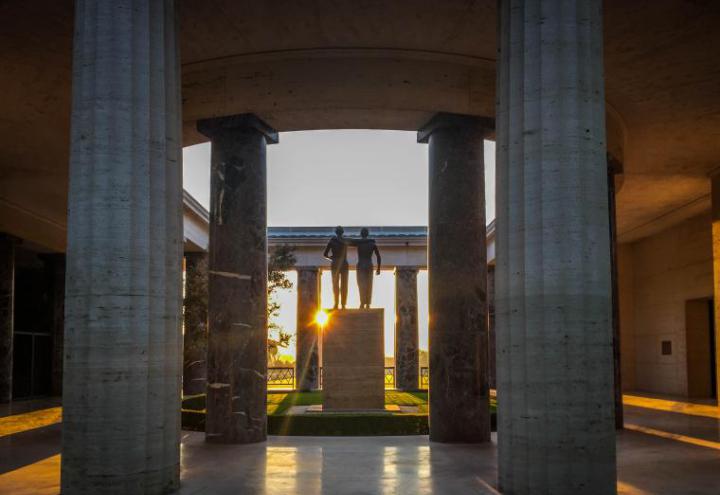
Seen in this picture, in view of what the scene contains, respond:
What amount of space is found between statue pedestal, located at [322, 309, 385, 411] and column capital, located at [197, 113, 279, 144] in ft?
19.4

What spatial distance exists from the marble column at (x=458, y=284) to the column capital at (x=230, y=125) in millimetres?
3229

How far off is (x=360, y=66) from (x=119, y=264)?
613 cm

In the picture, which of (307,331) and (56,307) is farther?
(307,331)

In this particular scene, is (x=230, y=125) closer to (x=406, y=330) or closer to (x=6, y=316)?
(x=6, y=316)

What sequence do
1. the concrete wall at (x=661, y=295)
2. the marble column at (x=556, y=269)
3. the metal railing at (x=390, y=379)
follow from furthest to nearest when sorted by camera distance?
the metal railing at (x=390, y=379)
the concrete wall at (x=661, y=295)
the marble column at (x=556, y=269)

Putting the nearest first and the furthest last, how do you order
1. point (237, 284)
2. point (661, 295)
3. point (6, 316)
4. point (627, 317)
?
1. point (237, 284)
2. point (6, 316)
3. point (661, 295)
4. point (627, 317)

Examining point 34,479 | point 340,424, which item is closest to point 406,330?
point 340,424

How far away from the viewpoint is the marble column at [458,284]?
13578mm

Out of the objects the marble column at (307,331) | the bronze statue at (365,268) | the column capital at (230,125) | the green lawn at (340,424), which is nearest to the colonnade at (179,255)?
the column capital at (230,125)

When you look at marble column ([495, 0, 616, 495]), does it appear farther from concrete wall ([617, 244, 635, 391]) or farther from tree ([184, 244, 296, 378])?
concrete wall ([617, 244, 635, 391])

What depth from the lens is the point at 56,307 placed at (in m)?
28.8

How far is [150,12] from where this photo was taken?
832 centimetres

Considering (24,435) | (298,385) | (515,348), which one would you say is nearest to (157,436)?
(515,348)

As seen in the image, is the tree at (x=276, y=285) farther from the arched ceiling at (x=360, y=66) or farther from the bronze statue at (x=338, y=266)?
the arched ceiling at (x=360, y=66)
